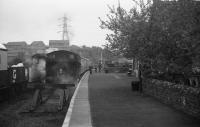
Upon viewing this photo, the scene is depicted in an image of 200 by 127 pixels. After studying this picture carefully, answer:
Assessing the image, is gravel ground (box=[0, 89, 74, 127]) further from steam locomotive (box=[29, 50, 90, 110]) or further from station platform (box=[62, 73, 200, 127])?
steam locomotive (box=[29, 50, 90, 110])

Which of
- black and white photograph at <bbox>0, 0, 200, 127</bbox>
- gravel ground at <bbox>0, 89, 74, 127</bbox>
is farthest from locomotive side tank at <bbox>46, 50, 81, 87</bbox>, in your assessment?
gravel ground at <bbox>0, 89, 74, 127</bbox>

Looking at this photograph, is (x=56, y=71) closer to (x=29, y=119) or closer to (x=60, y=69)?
(x=60, y=69)

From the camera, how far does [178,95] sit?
15.4 metres

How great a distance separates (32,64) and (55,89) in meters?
4.60

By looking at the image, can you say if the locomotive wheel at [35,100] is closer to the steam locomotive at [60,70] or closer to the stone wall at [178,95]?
the stone wall at [178,95]

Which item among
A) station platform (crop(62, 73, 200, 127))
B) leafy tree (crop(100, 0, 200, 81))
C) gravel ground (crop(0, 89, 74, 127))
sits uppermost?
leafy tree (crop(100, 0, 200, 81))

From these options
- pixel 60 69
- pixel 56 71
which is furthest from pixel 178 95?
pixel 56 71

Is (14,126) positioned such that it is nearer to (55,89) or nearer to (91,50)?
(55,89)

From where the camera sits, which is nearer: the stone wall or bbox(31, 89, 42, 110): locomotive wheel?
the stone wall

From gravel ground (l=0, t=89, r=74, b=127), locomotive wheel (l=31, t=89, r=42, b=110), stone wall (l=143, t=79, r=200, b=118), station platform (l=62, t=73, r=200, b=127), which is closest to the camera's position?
station platform (l=62, t=73, r=200, b=127)

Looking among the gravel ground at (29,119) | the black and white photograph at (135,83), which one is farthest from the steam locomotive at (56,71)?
the gravel ground at (29,119)

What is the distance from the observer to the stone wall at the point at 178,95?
518 inches

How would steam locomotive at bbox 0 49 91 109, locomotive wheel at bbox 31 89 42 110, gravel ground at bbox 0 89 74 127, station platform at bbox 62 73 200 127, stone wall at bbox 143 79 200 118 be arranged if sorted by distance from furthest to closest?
steam locomotive at bbox 0 49 91 109 < locomotive wheel at bbox 31 89 42 110 < stone wall at bbox 143 79 200 118 < gravel ground at bbox 0 89 74 127 < station platform at bbox 62 73 200 127

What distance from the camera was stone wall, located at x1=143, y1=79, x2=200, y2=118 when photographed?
1316 cm
